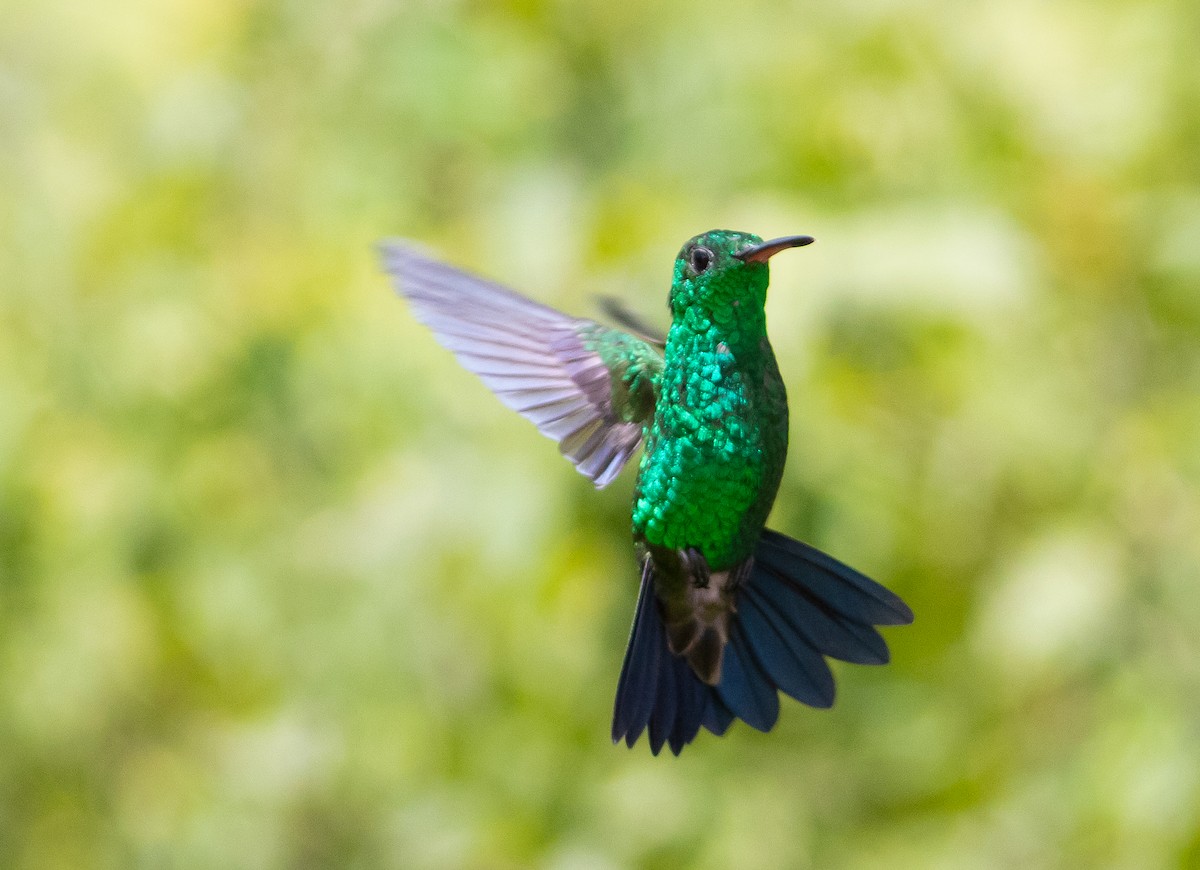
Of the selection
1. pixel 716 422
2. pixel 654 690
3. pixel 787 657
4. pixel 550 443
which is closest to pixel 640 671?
pixel 654 690

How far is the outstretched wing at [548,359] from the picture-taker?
4.03ft

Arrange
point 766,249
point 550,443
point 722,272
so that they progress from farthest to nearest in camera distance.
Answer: point 550,443
point 722,272
point 766,249

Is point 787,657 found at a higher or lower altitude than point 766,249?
lower

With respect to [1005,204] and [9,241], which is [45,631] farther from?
[1005,204]

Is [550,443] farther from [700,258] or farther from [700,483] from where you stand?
[700,258]

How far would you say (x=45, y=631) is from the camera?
9.70 feet

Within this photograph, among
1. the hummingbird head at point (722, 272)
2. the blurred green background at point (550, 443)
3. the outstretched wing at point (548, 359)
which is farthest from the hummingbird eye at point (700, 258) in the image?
the blurred green background at point (550, 443)

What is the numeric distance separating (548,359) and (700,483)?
29 centimetres

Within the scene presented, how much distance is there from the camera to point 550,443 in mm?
2006

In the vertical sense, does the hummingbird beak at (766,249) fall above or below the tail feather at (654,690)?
above

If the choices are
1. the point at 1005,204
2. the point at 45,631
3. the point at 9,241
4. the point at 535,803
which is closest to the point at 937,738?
the point at 535,803

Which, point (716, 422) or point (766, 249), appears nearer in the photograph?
point (766, 249)

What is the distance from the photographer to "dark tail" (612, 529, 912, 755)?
109 centimetres

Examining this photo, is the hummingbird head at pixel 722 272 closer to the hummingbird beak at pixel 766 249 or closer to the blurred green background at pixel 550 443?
the hummingbird beak at pixel 766 249
